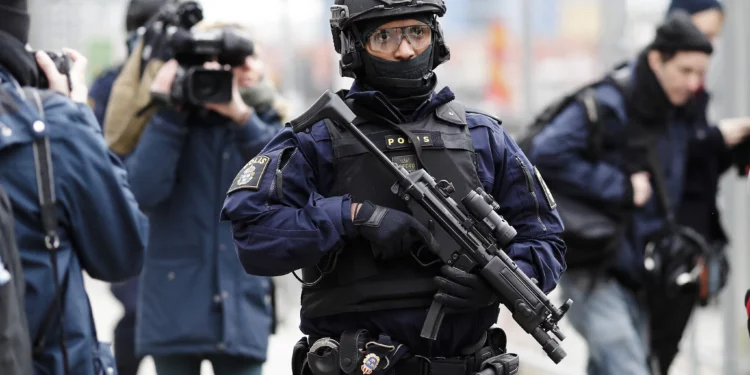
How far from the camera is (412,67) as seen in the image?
4246 mm

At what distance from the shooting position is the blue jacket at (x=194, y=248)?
5930 mm

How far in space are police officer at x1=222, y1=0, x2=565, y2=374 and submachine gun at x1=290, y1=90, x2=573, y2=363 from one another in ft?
0.18

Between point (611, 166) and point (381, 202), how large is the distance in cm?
272

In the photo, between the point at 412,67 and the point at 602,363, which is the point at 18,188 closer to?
the point at 412,67

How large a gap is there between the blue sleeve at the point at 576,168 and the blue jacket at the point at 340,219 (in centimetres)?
223

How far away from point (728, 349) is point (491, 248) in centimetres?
406

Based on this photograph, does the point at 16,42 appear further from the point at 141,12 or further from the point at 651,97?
the point at 651,97

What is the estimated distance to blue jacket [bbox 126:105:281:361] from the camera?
5.93m

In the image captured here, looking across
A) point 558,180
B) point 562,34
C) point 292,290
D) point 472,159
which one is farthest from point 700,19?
point 562,34

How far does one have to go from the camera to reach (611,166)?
670 cm

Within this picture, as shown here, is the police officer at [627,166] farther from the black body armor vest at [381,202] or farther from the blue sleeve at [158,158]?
the black body armor vest at [381,202]

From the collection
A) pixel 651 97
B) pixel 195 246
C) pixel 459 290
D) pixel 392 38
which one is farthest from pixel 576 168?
pixel 459 290

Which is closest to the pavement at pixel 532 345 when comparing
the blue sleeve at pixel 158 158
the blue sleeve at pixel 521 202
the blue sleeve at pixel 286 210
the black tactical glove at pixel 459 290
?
the blue sleeve at pixel 158 158

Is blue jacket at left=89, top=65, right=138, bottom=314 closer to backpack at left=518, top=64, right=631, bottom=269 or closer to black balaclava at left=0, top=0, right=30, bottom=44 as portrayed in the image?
backpack at left=518, top=64, right=631, bottom=269
